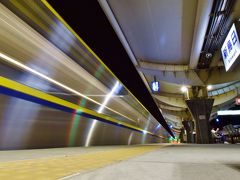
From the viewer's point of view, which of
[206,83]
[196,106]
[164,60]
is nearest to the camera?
[164,60]

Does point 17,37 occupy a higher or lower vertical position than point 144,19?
lower

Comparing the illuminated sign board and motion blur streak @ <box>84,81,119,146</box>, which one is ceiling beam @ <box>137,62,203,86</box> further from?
motion blur streak @ <box>84,81,119,146</box>

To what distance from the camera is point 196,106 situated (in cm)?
1834

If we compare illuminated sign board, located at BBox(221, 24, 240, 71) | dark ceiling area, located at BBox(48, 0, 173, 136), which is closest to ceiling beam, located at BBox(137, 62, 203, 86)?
dark ceiling area, located at BBox(48, 0, 173, 136)

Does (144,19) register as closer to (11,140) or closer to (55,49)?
(55,49)

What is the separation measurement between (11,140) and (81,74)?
101 inches

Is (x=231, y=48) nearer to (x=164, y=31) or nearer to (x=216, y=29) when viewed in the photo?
(x=216, y=29)

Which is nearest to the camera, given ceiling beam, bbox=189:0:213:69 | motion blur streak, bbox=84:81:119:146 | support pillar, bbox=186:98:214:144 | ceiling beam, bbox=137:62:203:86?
motion blur streak, bbox=84:81:119:146

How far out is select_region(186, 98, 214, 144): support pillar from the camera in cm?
1761

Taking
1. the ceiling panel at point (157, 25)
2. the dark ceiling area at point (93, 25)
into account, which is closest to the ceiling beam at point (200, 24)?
the ceiling panel at point (157, 25)

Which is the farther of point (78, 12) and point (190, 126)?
point (190, 126)

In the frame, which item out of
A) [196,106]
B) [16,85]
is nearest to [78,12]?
[16,85]

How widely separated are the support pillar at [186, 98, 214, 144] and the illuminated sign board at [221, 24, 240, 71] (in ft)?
25.2

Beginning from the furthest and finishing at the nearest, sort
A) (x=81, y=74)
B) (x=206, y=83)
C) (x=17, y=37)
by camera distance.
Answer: (x=206, y=83)
(x=81, y=74)
(x=17, y=37)
